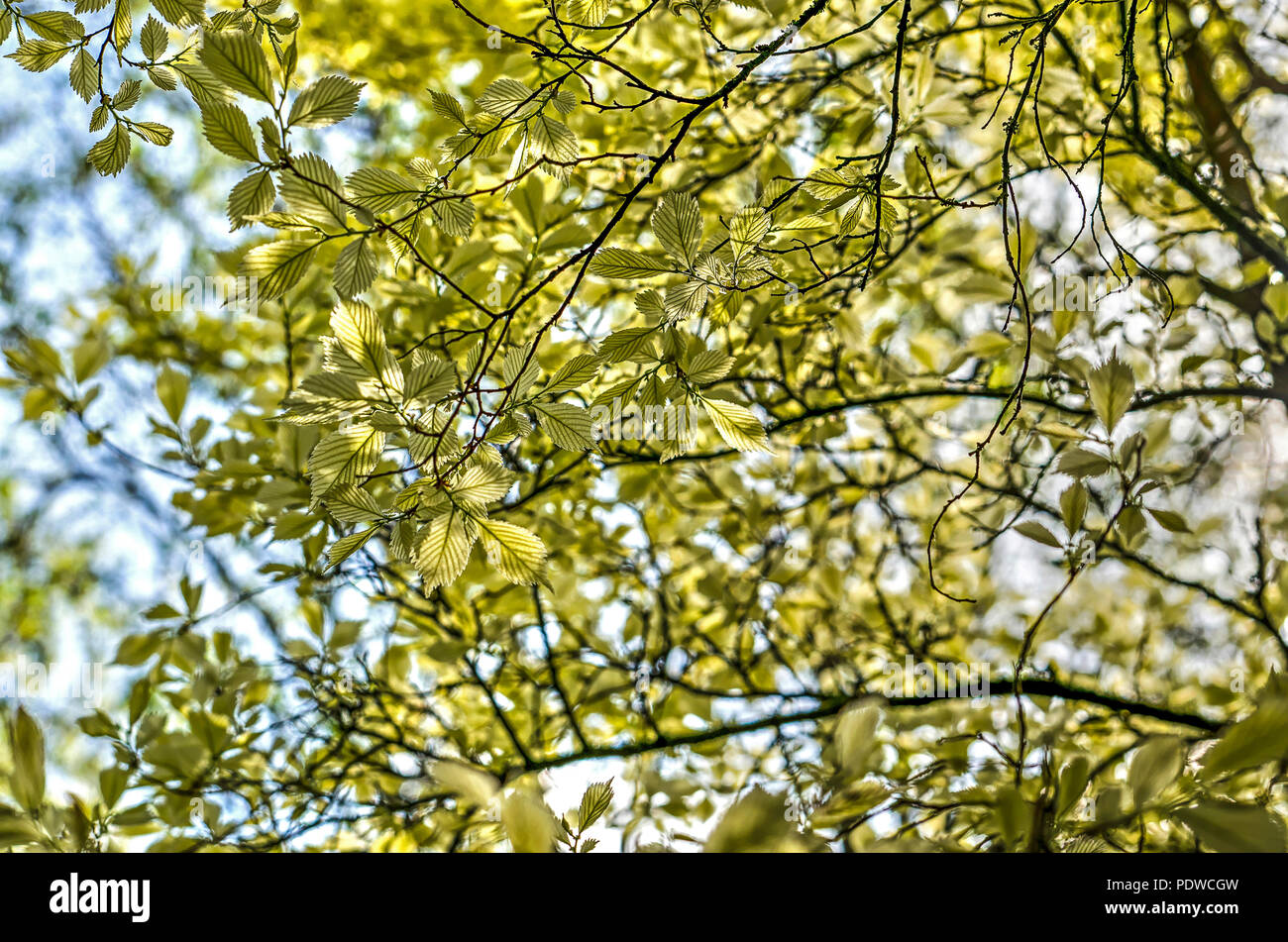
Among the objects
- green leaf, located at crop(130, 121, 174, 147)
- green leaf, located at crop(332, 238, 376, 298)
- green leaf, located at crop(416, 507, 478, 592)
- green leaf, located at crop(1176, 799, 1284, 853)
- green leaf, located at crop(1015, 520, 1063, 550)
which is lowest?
green leaf, located at crop(1176, 799, 1284, 853)

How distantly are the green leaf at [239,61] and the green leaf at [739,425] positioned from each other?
667mm

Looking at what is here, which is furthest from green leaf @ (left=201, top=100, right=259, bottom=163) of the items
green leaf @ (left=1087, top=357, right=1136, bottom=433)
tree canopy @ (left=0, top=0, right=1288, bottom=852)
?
green leaf @ (left=1087, top=357, right=1136, bottom=433)

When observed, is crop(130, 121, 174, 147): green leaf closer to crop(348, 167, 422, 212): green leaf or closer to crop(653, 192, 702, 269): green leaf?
crop(348, 167, 422, 212): green leaf

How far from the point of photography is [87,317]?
2.74 metres

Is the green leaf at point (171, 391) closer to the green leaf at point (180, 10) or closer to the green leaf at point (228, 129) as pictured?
the green leaf at point (180, 10)

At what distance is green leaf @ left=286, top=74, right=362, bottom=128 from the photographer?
0.85 metres

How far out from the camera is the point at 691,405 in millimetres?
1145

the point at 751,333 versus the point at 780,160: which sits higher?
the point at 780,160

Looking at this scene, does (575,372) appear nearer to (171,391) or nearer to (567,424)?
(567,424)

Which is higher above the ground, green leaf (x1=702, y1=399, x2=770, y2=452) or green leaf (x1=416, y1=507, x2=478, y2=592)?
green leaf (x1=702, y1=399, x2=770, y2=452)

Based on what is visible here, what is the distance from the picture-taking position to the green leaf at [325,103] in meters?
0.85
